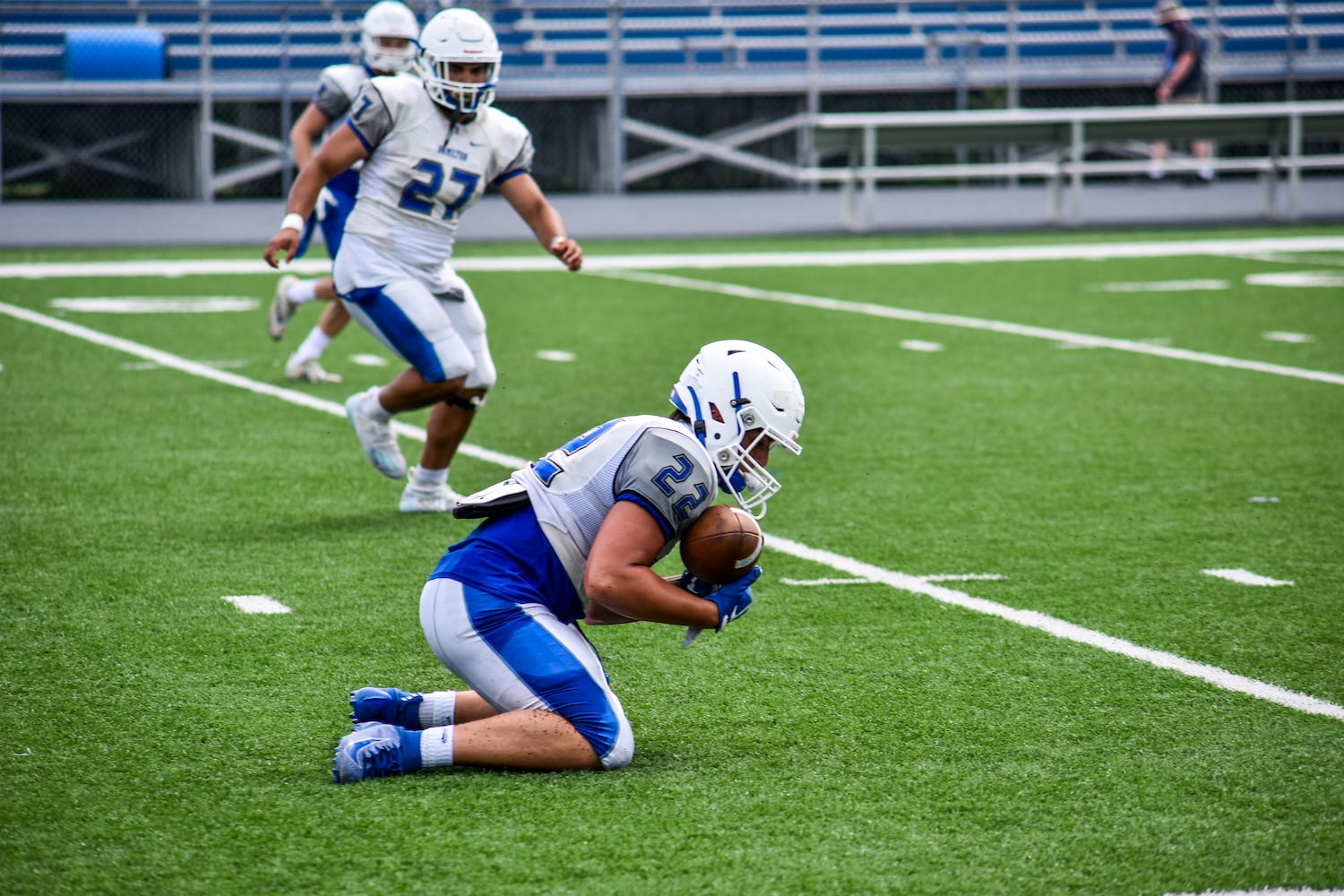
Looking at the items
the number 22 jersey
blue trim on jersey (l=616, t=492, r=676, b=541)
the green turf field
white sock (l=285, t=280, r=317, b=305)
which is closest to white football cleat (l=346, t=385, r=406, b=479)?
the green turf field

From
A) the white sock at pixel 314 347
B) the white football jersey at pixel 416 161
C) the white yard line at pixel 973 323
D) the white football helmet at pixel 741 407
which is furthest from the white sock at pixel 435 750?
the white yard line at pixel 973 323

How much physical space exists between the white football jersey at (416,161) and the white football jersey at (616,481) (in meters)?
2.86

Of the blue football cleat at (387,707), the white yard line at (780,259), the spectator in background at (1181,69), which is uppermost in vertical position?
the spectator in background at (1181,69)

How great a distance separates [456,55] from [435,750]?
3424 mm

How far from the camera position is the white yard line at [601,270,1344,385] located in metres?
10.2

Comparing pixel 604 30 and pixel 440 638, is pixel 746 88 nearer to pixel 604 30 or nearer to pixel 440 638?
pixel 604 30

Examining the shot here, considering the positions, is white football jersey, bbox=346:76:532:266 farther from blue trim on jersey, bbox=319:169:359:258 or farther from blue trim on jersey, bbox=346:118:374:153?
blue trim on jersey, bbox=319:169:359:258

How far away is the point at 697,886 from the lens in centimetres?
317

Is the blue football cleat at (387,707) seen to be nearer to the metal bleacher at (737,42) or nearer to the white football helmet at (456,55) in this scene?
the white football helmet at (456,55)

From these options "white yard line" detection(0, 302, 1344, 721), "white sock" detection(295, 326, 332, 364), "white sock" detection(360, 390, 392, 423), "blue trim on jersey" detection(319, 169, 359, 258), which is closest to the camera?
"white yard line" detection(0, 302, 1344, 721)

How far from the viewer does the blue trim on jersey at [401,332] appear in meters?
6.62

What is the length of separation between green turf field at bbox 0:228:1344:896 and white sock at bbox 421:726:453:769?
4.0 inches

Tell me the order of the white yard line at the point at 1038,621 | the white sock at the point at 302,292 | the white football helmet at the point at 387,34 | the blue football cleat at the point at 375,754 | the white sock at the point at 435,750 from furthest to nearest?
the white sock at the point at 302,292, the white football helmet at the point at 387,34, the white yard line at the point at 1038,621, the white sock at the point at 435,750, the blue football cleat at the point at 375,754

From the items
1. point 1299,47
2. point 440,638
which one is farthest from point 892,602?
point 1299,47
